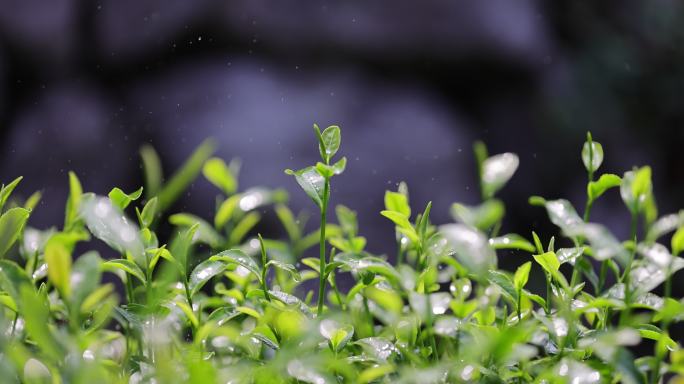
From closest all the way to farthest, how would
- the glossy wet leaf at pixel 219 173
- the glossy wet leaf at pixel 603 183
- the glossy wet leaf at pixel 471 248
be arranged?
the glossy wet leaf at pixel 471 248, the glossy wet leaf at pixel 603 183, the glossy wet leaf at pixel 219 173

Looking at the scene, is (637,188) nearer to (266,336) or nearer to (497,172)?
(497,172)

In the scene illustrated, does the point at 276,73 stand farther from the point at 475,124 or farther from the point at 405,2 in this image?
the point at 475,124

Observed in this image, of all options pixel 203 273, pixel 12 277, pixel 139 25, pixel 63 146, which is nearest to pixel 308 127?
pixel 139 25

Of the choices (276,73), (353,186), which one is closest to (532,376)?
(353,186)

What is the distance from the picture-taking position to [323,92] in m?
2.45

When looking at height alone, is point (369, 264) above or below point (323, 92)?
above

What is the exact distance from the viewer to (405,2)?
252 cm

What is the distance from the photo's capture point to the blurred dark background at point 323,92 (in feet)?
7.79

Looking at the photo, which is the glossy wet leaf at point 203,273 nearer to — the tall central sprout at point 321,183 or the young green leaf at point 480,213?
the tall central sprout at point 321,183

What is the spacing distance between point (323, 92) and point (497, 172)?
5.98 ft

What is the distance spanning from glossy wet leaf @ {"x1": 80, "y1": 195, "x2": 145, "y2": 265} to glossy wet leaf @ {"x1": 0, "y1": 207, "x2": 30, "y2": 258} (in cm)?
3

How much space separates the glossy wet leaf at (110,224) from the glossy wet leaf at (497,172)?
0.94 feet

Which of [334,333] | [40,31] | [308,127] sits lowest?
[308,127]

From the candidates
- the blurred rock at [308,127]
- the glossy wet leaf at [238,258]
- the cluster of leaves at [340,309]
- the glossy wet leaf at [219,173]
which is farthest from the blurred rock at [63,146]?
the glossy wet leaf at [238,258]
